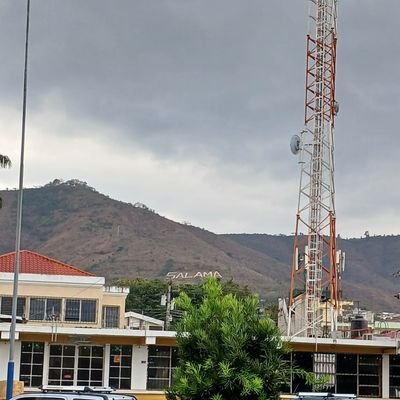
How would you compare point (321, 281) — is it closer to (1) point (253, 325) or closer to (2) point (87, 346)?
(2) point (87, 346)

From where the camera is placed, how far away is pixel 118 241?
168875 millimetres

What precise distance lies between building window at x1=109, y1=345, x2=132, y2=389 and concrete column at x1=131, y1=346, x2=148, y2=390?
0.70 ft

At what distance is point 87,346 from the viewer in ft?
133

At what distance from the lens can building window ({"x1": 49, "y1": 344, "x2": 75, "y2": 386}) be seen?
132 feet

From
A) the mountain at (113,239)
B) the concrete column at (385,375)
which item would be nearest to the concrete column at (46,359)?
the concrete column at (385,375)

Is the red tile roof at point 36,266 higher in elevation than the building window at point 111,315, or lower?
higher

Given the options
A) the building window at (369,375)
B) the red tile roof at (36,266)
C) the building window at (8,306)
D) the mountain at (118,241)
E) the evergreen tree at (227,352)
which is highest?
the mountain at (118,241)

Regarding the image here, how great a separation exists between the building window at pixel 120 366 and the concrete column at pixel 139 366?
21 centimetres

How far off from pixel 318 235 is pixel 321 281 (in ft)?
8.45

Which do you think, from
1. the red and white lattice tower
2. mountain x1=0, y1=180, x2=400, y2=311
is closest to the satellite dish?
the red and white lattice tower

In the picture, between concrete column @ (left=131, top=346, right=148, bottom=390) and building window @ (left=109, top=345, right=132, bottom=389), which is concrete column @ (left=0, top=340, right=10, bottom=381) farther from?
concrete column @ (left=131, top=346, right=148, bottom=390)

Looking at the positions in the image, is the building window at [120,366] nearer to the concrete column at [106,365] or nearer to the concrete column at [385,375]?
the concrete column at [106,365]

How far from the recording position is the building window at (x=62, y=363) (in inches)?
1582

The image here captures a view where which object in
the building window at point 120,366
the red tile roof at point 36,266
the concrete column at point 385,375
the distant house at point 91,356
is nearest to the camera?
the distant house at point 91,356
